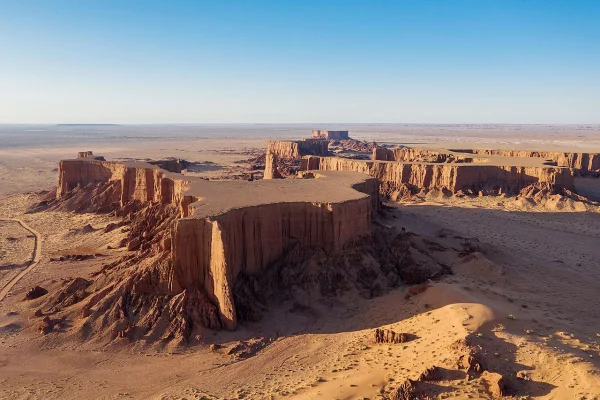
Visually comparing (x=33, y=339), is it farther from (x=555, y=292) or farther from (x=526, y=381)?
(x=555, y=292)

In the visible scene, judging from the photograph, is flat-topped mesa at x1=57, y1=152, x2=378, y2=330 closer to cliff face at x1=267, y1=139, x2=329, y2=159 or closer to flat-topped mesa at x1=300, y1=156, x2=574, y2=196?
flat-topped mesa at x1=300, y1=156, x2=574, y2=196

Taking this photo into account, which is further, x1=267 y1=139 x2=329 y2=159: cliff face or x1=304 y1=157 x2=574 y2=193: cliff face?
x1=267 y1=139 x2=329 y2=159: cliff face

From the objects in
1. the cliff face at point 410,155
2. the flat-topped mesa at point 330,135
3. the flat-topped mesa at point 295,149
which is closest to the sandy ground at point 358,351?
the cliff face at point 410,155

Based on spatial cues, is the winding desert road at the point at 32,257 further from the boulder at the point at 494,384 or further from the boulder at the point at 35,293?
the boulder at the point at 494,384

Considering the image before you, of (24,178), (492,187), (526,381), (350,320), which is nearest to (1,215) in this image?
(24,178)

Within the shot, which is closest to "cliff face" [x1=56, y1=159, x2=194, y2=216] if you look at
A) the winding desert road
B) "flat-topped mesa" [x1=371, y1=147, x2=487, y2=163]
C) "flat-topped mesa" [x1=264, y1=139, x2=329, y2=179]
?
the winding desert road
